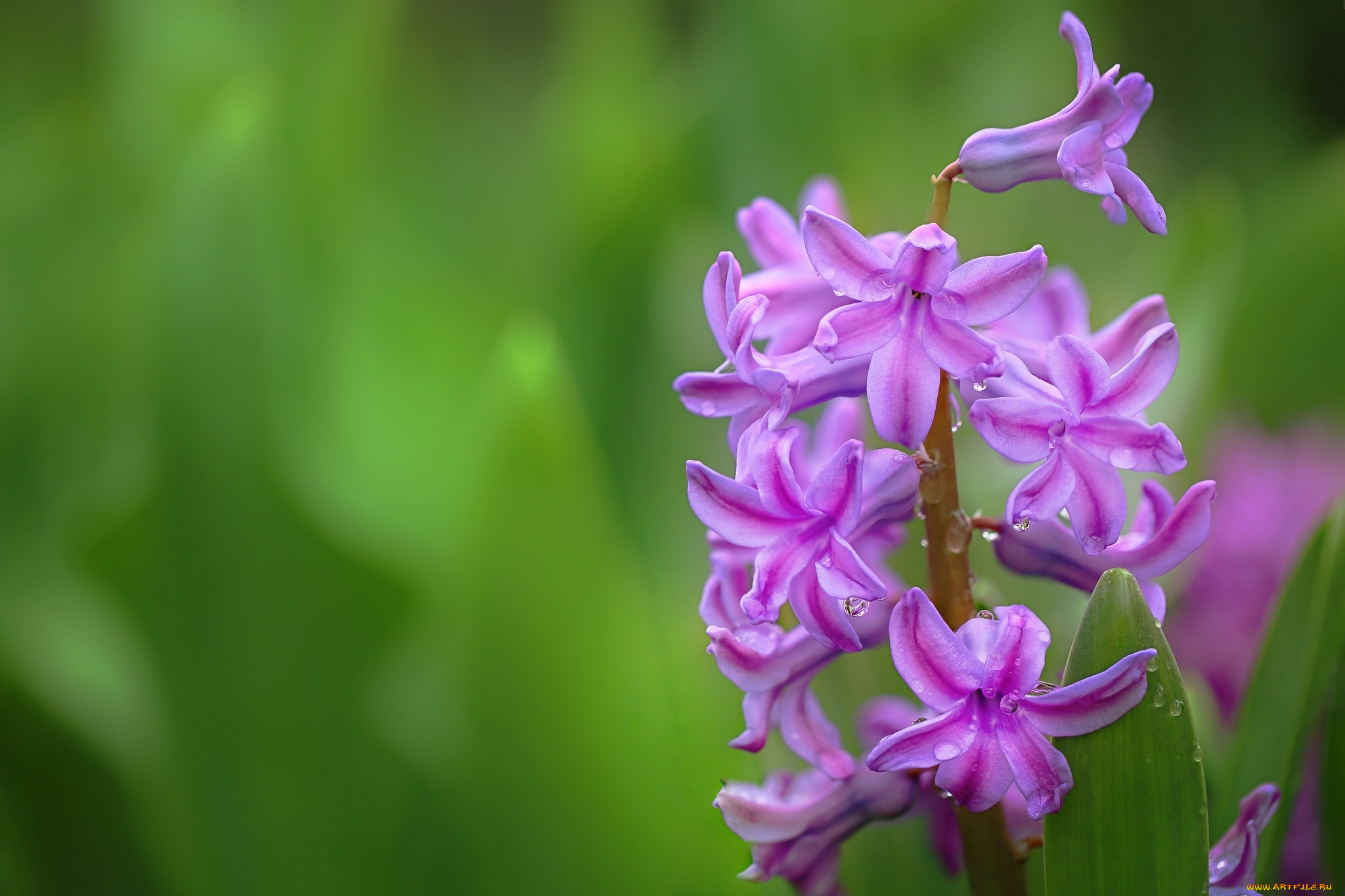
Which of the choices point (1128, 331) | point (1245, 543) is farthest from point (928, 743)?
point (1245, 543)

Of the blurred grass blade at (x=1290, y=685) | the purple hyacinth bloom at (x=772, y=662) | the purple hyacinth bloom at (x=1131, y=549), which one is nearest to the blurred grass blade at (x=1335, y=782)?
the blurred grass blade at (x=1290, y=685)

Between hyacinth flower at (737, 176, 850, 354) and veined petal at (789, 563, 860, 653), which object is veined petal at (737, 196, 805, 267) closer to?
hyacinth flower at (737, 176, 850, 354)

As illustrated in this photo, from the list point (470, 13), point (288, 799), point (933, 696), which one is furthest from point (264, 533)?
point (470, 13)

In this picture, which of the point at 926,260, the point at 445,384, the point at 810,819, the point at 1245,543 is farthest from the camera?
the point at 445,384

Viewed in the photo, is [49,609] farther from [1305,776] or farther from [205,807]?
[1305,776]

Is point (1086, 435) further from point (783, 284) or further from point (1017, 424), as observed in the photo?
point (783, 284)

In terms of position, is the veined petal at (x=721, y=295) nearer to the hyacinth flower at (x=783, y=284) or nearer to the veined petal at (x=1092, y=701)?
the hyacinth flower at (x=783, y=284)

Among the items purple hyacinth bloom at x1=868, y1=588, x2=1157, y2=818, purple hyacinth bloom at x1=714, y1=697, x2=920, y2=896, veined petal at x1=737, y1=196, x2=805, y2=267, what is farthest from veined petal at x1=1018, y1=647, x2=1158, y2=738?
veined petal at x1=737, y1=196, x2=805, y2=267
